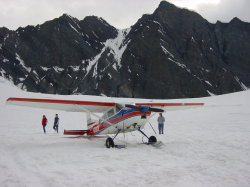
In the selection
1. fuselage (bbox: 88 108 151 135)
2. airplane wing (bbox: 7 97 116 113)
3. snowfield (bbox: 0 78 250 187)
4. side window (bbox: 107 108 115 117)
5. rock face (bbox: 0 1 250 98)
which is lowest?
snowfield (bbox: 0 78 250 187)

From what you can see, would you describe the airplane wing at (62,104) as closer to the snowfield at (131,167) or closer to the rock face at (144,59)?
the snowfield at (131,167)

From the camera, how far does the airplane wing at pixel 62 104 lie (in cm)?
1305

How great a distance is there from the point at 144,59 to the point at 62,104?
15088cm

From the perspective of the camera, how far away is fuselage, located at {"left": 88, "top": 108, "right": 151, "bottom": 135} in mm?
13258

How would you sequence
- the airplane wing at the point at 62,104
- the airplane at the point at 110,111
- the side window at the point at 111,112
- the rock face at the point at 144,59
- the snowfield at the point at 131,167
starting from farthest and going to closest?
the rock face at the point at 144,59, the side window at the point at 111,112, the airplane at the point at 110,111, the airplane wing at the point at 62,104, the snowfield at the point at 131,167

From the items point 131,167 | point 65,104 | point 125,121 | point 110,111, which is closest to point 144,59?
point 110,111

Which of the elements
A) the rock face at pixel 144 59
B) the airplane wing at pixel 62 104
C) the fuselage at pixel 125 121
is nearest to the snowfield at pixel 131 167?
the fuselage at pixel 125 121

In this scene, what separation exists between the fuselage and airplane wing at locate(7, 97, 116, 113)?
31.3 inches

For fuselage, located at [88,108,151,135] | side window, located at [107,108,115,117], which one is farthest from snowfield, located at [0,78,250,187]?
side window, located at [107,108,115,117]

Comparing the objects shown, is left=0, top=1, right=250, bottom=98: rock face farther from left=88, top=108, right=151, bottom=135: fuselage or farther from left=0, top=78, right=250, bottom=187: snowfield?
left=0, top=78, right=250, bottom=187: snowfield

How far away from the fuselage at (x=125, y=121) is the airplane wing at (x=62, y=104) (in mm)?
794

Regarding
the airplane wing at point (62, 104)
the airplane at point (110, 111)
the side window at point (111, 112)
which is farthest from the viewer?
Answer: the side window at point (111, 112)

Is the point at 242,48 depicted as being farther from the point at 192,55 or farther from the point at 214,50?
the point at 192,55

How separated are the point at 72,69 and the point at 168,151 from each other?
169m
